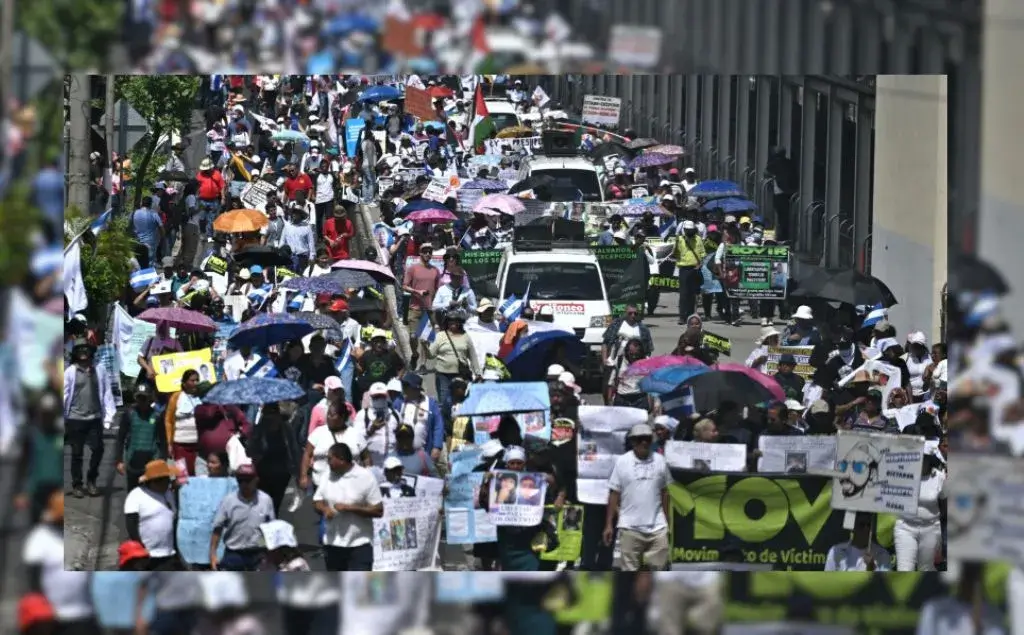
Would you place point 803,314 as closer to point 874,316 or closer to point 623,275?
point 874,316

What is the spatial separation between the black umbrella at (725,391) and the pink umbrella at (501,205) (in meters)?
10.5

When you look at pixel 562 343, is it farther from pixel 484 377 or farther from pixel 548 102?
pixel 548 102

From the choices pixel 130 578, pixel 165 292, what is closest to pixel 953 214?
pixel 130 578

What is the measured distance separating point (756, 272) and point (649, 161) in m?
7.60

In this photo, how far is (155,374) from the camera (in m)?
17.1

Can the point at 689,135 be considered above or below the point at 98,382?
above

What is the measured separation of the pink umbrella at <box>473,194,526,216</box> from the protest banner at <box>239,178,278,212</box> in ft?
9.09

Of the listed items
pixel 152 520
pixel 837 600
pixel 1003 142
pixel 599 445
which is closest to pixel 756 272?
pixel 599 445

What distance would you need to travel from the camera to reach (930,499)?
1440cm

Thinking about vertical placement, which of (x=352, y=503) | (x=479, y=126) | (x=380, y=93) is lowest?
(x=352, y=503)

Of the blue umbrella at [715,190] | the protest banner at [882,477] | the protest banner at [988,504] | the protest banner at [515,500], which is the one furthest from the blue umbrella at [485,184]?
the protest banner at [988,504]

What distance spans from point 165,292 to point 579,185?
9.97 meters

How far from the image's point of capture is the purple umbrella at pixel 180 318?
18078 millimetres

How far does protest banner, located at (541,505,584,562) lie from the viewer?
14.1 m
